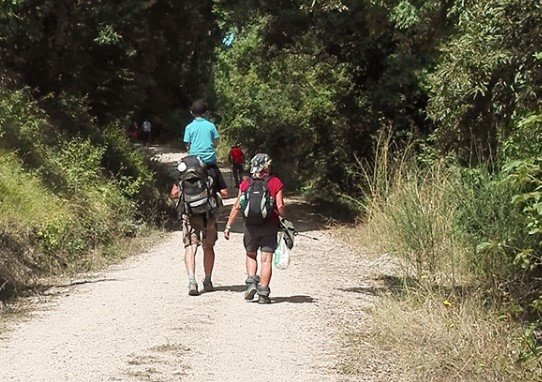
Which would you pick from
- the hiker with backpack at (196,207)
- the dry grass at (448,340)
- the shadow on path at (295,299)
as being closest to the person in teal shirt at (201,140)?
the hiker with backpack at (196,207)

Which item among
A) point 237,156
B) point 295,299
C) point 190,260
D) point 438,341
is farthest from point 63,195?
point 237,156

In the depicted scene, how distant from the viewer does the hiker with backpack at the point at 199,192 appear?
1130cm

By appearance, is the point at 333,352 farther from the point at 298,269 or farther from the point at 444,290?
the point at 298,269

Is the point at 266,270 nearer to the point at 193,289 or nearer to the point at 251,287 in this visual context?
the point at 251,287

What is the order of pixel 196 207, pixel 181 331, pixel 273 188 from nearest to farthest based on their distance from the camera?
1. pixel 181 331
2. pixel 273 188
3. pixel 196 207

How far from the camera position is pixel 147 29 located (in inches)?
872

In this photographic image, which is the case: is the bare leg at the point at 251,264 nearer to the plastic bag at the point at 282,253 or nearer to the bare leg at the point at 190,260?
the plastic bag at the point at 282,253

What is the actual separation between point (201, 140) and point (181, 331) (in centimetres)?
313

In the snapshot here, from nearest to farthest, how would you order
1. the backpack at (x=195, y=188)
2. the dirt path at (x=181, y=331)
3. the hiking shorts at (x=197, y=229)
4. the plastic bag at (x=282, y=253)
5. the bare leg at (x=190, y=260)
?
the dirt path at (x=181, y=331) < the plastic bag at (x=282, y=253) < the backpack at (x=195, y=188) < the bare leg at (x=190, y=260) < the hiking shorts at (x=197, y=229)

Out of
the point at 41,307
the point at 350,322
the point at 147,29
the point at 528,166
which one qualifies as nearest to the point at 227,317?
the point at 350,322

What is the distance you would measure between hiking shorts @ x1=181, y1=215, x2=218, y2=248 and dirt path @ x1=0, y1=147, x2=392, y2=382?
0.68 meters

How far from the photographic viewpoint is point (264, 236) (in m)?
10.9

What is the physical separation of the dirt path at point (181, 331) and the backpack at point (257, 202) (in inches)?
39.8

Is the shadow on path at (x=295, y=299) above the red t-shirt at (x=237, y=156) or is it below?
above
